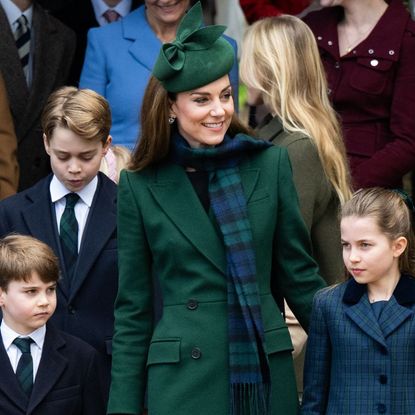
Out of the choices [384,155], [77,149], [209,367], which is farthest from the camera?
[384,155]

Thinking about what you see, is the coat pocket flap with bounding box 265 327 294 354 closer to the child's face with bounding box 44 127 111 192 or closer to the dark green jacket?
the dark green jacket

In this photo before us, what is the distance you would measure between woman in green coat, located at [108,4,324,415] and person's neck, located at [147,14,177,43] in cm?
236

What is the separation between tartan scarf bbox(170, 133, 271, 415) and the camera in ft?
15.9

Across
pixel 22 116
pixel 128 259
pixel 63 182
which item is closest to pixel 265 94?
pixel 63 182

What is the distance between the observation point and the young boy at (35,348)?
17.9ft

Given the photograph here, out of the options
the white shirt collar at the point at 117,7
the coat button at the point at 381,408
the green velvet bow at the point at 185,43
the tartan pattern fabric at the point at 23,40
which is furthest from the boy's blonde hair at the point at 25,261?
the white shirt collar at the point at 117,7

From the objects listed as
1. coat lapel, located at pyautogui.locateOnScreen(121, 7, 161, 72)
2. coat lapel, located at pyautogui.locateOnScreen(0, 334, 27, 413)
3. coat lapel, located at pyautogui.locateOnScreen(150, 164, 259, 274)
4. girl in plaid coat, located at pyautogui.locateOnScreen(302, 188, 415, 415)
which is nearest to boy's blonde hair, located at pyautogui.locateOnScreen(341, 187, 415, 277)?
girl in plaid coat, located at pyautogui.locateOnScreen(302, 188, 415, 415)

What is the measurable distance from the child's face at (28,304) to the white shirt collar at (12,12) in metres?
2.48

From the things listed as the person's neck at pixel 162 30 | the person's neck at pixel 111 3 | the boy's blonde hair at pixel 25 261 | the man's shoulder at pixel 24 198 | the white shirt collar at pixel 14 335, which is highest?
the person's neck at pixel 111 3

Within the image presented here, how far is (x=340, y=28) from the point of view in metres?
7.05

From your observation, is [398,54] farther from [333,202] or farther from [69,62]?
[69,62]

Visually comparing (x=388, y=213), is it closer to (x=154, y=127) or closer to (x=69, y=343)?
(x=154, y=127)

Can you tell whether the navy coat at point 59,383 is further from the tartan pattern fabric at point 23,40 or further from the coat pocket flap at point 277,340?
the tartan pattern fabric at point 23,40

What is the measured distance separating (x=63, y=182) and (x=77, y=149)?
0.16 meters
